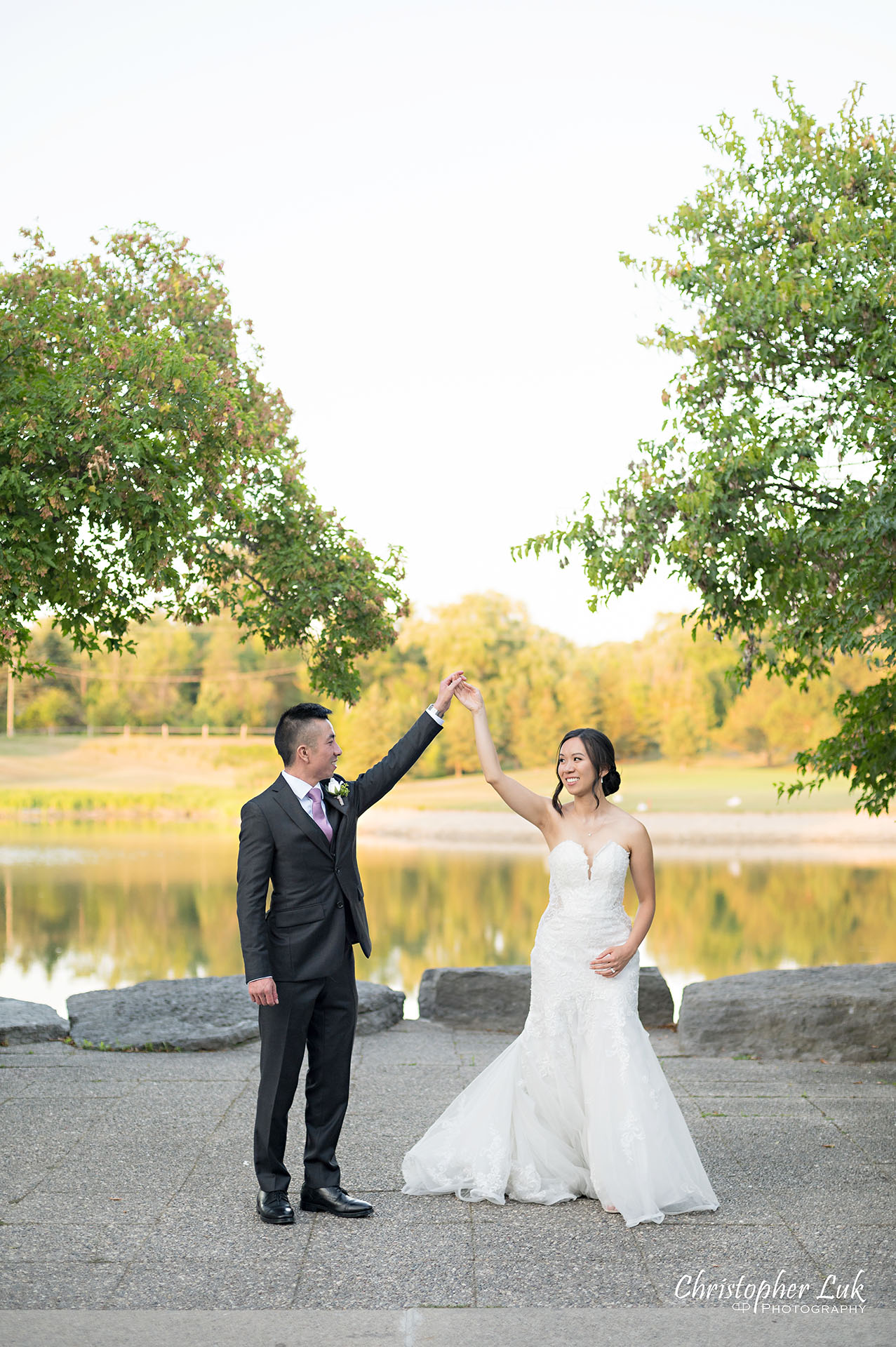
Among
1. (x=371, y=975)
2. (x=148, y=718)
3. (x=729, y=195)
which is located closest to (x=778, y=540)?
(x=729, y=195)

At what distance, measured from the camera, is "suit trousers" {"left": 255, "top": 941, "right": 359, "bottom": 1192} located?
16.5 feet

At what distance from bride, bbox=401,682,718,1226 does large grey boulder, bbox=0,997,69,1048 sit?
4.97 metres

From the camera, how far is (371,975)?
851 inches

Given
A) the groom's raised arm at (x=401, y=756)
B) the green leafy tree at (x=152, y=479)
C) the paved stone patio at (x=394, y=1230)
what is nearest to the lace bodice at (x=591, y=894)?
the groom's raised arm at (x=401, y=756)

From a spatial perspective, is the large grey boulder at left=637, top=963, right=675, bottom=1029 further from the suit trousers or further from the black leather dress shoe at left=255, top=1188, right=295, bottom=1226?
the black leather dress shoe at left=255, top=1188, right=295, bottom=1226

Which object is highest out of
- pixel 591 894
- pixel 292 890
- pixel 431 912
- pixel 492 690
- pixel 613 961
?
pixel 492 690

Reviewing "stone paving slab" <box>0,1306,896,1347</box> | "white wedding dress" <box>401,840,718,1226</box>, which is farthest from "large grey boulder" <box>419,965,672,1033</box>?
"stone paving slab" <box>0,1306,896,1347</box>

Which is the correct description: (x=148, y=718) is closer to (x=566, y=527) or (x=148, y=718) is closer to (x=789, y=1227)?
(x=566, y=527)

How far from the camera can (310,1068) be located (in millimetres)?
5207

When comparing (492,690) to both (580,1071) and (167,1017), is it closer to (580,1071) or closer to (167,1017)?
(167,1017)

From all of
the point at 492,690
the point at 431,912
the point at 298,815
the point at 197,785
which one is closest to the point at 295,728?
the point at 298,815

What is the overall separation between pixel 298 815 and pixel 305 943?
0.51 meters

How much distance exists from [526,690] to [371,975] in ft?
108

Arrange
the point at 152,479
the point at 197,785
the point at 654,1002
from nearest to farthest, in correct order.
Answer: the point at 152,479
the point at 654,1002
the point at 197,785
